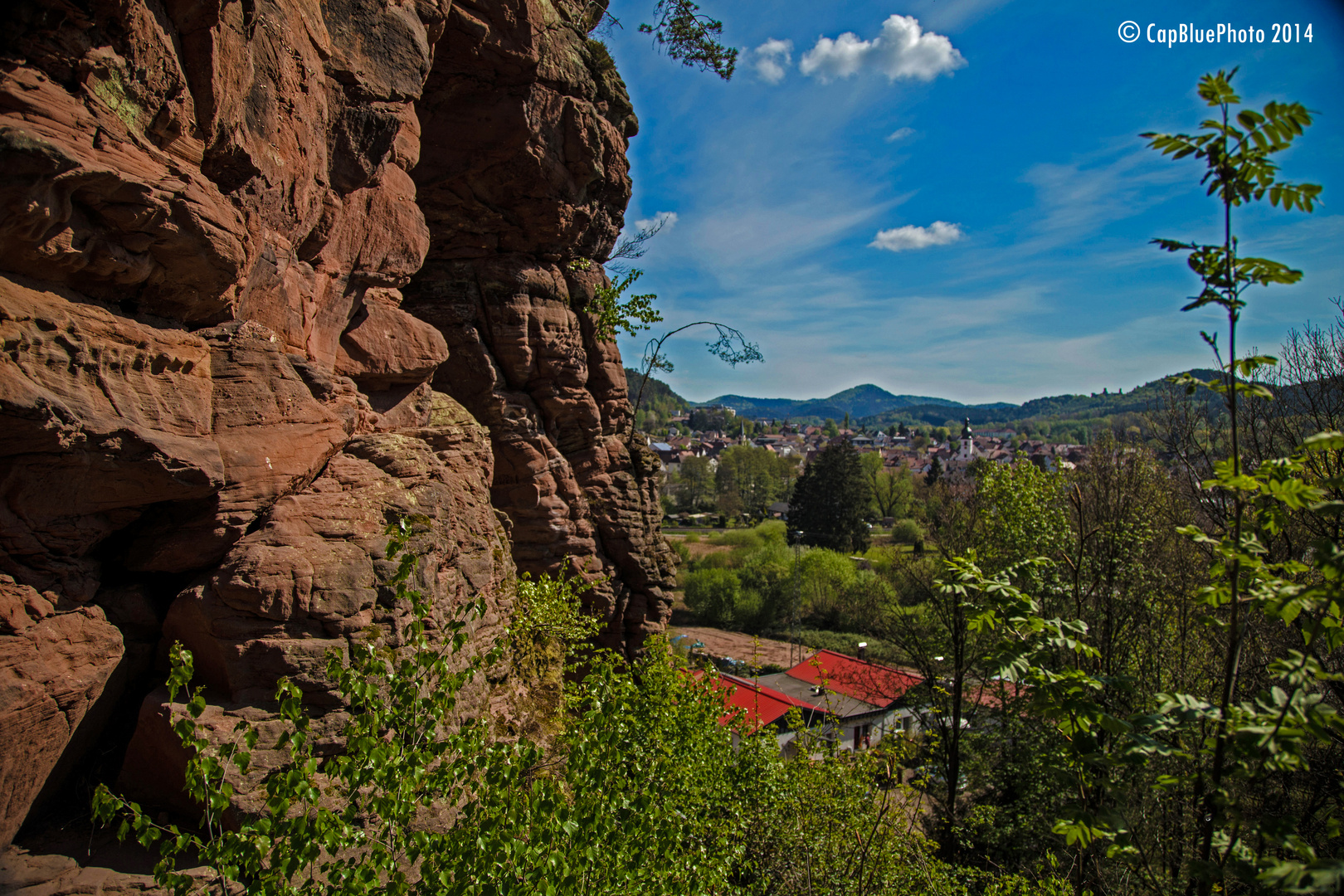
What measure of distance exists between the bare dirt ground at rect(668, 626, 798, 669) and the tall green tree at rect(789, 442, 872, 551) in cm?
1806

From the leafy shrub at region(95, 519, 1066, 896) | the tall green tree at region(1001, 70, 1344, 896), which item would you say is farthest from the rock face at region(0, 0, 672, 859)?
the tall green tree at region(1001, 70, 1344, 896)

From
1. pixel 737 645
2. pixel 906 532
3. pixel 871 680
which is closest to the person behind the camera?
pixel 871 680

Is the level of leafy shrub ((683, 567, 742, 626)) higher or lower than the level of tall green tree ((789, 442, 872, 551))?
lower

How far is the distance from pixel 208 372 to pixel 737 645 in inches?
1783

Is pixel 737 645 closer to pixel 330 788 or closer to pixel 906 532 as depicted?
pixel 906 532

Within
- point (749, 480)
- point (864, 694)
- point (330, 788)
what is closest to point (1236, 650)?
point (330, 788)

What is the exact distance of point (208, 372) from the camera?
6215 millimetres

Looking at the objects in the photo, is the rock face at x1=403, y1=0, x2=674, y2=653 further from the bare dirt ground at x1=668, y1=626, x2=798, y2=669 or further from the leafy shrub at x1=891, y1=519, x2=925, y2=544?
the leafy shrub at x1=891, y1=519, x2=925, y2=544

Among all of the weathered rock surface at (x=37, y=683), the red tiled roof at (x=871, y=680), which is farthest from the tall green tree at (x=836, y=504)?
the weathered rock surface at (x=37, y=683)

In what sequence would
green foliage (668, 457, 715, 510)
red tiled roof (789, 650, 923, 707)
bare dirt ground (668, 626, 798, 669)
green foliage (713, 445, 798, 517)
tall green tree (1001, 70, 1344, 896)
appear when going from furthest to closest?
1. green foliage (668, 457, 715, 510)
2. green foliage (713, 445, 798, 517)
3. bare dirt ground (668, 626, 798, 669)
4. red tiled roof (789, 650, 923, 707)
5. tall green tree (1001, 70, 1344, 896)

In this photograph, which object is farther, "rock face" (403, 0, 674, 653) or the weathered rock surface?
"rock face" (403, 0, 674, 653)

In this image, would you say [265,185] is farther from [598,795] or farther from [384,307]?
[598,795]

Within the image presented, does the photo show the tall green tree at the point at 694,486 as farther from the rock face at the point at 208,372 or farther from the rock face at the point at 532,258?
the rock face at the point at 208,372

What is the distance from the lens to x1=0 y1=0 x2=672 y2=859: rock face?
482 cm
